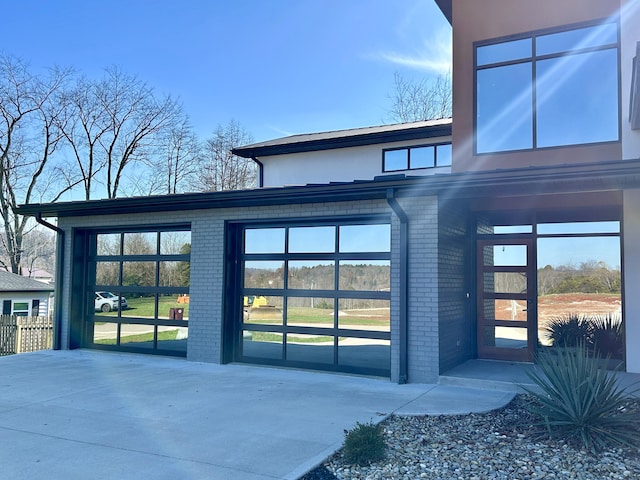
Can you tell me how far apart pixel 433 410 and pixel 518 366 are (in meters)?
3.28

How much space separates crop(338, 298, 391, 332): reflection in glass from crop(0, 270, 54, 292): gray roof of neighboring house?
17.4m

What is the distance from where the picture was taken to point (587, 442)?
492cm

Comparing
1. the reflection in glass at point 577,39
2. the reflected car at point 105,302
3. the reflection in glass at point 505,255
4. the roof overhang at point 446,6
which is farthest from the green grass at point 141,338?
the reflection in glass at point 577,39

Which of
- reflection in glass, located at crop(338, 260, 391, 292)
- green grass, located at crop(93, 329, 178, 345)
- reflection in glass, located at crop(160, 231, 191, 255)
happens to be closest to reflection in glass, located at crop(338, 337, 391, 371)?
reflection in glass, located at crop(338, 260, 391, 292)

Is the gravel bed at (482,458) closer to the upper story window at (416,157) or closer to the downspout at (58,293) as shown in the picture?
the downspout at (58,293)

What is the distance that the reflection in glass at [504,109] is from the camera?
968cm

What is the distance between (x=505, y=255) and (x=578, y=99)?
302 cm

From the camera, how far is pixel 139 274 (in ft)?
37.7

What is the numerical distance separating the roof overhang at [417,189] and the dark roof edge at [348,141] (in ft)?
24.1

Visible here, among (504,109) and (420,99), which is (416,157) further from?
(420,99)

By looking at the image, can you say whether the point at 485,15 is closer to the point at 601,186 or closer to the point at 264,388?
the point at 601,186

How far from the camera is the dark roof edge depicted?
15578 millimetres

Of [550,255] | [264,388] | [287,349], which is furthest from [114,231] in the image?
[550,255]

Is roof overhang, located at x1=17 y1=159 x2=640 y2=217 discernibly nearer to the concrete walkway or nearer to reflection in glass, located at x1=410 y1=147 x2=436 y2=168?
the concrete walkway
